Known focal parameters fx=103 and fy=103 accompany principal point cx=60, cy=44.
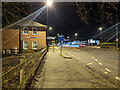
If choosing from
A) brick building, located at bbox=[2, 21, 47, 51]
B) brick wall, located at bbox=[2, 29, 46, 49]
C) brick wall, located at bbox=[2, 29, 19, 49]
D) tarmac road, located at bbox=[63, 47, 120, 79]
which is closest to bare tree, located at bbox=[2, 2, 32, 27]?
tarmac road, located at bbox=[63, 47, 120, 79]

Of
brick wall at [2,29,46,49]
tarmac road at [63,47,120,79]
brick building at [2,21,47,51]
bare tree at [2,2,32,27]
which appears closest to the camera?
bare tree at [2,2,32,27]

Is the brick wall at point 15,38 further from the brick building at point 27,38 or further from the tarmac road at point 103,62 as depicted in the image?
the tarmac road at point 103,62

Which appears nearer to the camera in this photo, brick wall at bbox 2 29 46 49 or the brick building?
brick wall at bbox 2 29 46 49

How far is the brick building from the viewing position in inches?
904

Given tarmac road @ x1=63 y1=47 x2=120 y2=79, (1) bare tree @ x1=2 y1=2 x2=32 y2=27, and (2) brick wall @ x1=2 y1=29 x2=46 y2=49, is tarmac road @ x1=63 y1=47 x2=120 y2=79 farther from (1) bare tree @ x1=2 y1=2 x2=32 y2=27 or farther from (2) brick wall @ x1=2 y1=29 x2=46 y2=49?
(2) brick wall @ x1=2 y1=29 x2=46 y2=49

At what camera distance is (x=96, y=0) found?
18.5 feet

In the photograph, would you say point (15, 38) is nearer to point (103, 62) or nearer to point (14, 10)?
point (14, 10)

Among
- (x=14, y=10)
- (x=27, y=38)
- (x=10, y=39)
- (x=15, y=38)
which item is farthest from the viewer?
(x=27, y=38)

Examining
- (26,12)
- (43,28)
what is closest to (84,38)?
(43,28)

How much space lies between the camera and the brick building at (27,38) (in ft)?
75.4

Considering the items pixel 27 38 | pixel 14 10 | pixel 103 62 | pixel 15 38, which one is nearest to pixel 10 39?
pixel 15 38

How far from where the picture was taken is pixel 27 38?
2436 cm

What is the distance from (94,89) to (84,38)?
99.0m

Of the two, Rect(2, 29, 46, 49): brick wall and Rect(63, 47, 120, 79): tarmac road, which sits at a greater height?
Rect(2, 29, 46, 49): brick wall
